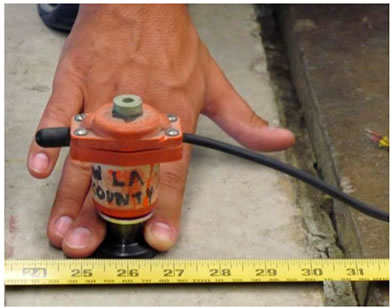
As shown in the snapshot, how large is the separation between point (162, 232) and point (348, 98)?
79 cm

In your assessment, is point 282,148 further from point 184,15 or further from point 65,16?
point 65,16

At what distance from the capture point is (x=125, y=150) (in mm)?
1308

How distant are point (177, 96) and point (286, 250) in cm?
40

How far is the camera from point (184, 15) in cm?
192

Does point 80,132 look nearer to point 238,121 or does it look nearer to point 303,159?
point 238,121

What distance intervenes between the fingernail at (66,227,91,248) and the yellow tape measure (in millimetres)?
29

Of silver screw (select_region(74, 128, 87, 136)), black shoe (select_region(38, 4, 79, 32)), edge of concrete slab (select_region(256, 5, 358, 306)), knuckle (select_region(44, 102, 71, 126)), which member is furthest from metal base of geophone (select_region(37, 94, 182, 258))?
black shoe (select_region(38, 4, 79, 32))

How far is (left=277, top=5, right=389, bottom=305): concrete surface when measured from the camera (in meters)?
1.66

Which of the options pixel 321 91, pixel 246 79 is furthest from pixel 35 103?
pixel 321 91

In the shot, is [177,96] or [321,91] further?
[321,91]

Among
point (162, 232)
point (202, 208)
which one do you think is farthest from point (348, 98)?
point (162, 232)

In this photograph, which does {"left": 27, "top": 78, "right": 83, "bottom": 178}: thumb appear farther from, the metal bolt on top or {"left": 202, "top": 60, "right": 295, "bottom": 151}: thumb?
{"left": 202, "top": 60, "right": 295, "bottom": 151}: thumb

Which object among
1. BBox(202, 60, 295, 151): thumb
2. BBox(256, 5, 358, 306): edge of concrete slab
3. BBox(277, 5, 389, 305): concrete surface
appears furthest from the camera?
BBox(202, 60, 295, 151): thumb

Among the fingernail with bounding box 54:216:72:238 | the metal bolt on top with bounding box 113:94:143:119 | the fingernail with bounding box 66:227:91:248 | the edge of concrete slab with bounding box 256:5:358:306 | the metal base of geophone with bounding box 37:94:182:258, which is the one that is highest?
the metal bolt on top with bounding box 113:94:143:119
